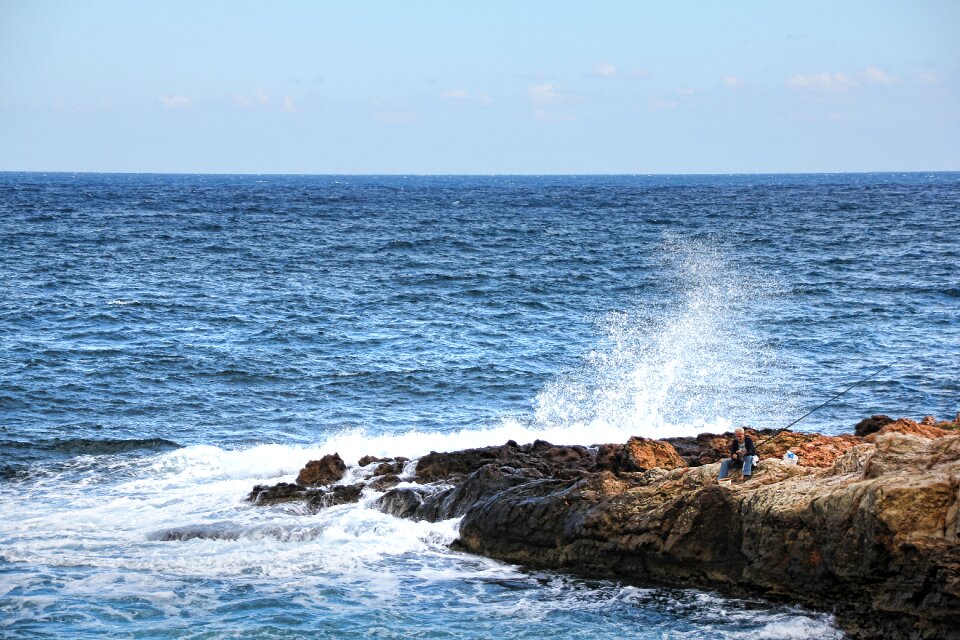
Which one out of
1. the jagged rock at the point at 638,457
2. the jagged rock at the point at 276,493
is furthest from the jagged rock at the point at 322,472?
the jagged rock at the point at 638,457

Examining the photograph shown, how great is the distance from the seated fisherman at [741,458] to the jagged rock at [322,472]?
7690 mm

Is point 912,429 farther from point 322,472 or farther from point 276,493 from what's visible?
point 276,493

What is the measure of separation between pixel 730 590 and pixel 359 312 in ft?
87.7

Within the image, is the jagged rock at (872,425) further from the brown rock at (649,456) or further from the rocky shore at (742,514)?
the brown rock at (649,456)

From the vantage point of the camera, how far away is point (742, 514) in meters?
14.2

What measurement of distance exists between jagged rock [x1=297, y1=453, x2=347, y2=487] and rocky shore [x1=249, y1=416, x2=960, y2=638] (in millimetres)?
442

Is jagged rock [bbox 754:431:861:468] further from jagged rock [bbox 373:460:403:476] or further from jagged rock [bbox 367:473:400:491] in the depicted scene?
jagged rock [bbox 373:460:403:476]

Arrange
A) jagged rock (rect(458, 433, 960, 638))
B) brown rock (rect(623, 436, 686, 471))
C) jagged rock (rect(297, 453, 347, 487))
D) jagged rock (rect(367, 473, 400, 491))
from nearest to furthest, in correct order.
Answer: jagged rock (rect(458, 433, 960, 638)) → brown rock (rect(623, 436, 686, 471)) → jagged rock (rect(367, 473, 400, 491)) → jagged rock (rect(297, 453, 347, 487))

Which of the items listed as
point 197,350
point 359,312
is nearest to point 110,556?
point 197,350

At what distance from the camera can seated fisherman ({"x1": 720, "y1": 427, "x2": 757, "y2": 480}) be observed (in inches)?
594

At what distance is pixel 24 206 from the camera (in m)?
88.6

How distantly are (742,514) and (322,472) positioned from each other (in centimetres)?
859

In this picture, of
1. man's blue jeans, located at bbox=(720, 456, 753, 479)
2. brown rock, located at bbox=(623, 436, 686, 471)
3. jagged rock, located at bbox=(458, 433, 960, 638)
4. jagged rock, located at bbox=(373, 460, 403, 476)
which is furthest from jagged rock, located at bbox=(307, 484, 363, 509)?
man's blue jeans, located at bbox=(720, 456, 753, 479)

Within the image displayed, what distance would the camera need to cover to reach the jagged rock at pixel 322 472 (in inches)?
763
